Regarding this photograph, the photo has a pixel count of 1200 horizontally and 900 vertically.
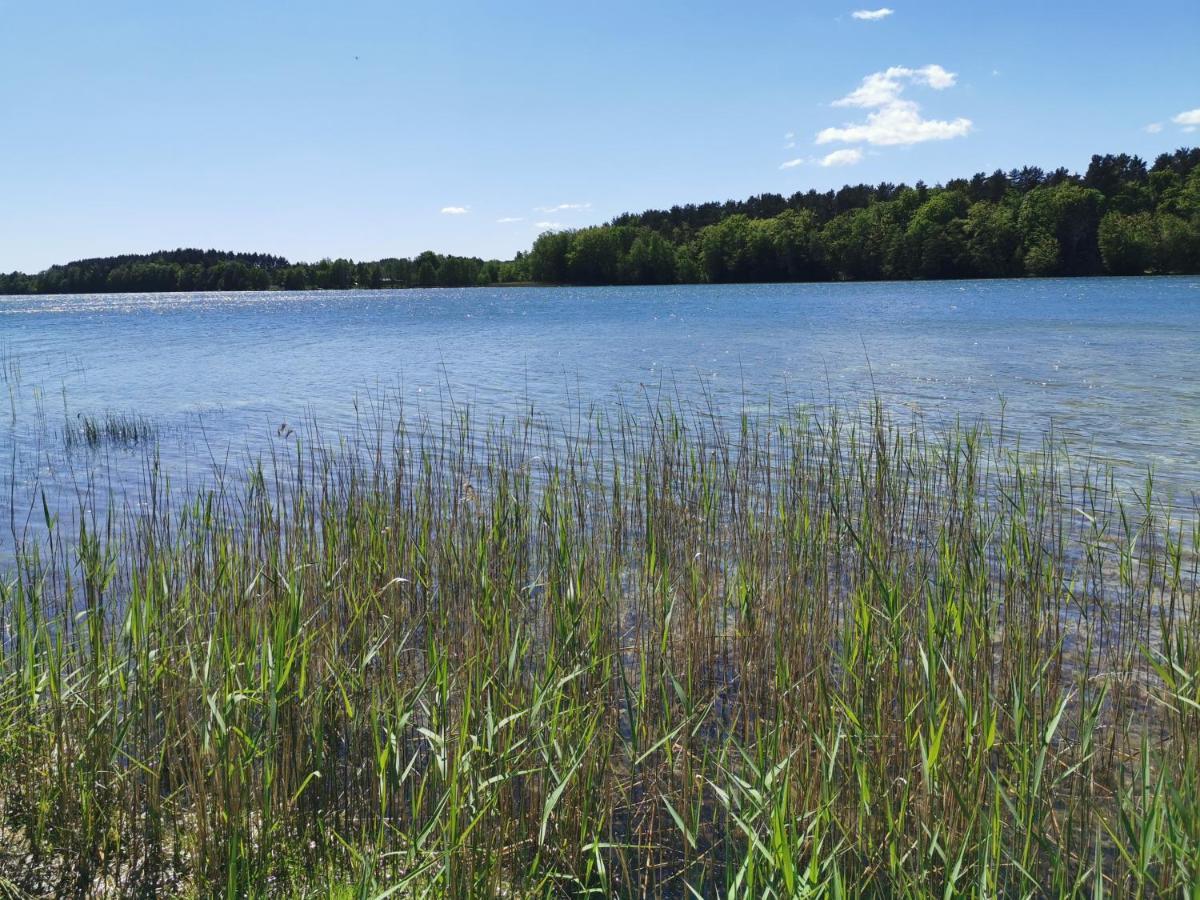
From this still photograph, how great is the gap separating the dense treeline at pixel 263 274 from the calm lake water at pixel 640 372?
89.7m

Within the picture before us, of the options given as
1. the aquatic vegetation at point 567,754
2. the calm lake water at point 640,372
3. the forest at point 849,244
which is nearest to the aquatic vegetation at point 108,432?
the calm lake water at point 640,372

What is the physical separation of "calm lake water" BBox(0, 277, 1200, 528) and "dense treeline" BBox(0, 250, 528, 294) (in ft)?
294

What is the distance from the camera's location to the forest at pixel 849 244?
82.2 metres

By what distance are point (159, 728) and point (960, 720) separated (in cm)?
297

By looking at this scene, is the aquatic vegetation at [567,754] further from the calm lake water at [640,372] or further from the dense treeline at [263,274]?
the dense treeline at [263,274]

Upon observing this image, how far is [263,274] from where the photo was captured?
132 meters

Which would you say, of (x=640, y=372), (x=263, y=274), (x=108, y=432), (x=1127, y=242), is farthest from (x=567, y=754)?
(x=263, y=274)

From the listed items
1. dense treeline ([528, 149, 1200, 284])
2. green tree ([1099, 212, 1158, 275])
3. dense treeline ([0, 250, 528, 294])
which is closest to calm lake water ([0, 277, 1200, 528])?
green tree ([1099, 212, 1158, 275])

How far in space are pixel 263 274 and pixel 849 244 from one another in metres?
85.2

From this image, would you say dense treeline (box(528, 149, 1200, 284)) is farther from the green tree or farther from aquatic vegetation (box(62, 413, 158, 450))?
aquatic vegetation (box(62, 413, 158, 450))

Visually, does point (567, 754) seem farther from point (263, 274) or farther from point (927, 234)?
point (263, 274)

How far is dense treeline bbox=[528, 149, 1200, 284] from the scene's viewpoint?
7894 cm

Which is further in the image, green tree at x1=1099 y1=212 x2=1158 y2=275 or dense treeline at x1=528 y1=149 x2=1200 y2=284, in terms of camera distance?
dense treeline at x1=528 y1=149 x2=1200 y2=284

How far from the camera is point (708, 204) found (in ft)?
448
